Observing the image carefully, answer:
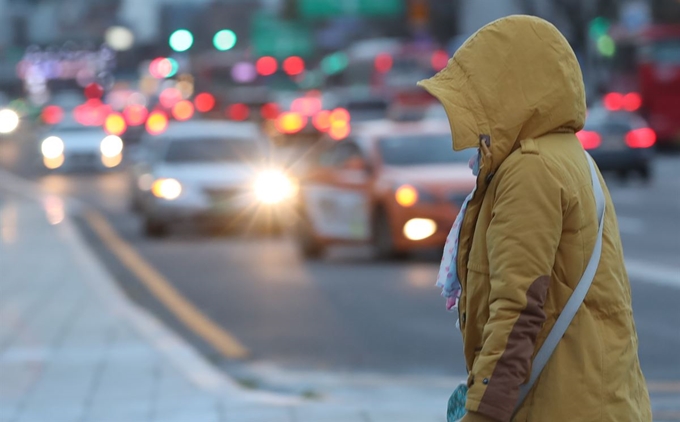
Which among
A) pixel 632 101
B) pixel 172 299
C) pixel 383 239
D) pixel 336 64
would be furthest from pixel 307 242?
pixel 336 64

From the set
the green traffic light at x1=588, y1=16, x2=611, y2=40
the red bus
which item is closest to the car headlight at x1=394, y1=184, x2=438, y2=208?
the red bus

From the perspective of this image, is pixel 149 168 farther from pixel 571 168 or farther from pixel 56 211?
pixel 571 168

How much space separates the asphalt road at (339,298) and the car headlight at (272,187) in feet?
1.82

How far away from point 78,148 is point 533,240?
32.4 metres

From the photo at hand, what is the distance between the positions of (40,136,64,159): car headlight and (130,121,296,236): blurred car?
15.7m

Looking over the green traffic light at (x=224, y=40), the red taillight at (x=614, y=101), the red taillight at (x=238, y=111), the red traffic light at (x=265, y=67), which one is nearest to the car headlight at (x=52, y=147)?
the red taillight at (x=238, y=111)

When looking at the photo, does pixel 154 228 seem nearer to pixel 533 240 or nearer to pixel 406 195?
pixel 406 195

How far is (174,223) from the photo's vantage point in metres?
18.9

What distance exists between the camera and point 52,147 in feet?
116

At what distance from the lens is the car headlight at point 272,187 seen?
18750 millimetres

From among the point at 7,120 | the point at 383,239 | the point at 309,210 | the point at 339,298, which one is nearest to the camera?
the point at 339,298

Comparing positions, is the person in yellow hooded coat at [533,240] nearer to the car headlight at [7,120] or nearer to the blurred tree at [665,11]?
the blurred tree at [665,11]

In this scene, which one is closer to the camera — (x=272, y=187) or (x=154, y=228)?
(x=272, y=187)

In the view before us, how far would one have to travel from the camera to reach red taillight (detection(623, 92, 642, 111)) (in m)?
37.8
